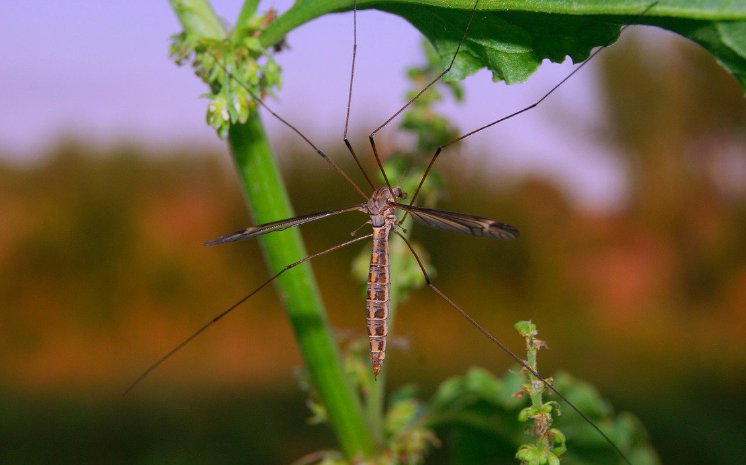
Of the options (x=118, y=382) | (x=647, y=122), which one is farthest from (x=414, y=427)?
(x=647, y=122)

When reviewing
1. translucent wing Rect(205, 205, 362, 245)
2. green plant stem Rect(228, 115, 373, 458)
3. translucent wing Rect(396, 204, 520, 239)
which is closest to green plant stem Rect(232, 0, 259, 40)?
green plant stem Rect(228, 115, 373, 458)

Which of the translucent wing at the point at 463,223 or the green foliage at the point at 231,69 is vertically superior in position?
the green foliage at the point at 231,69

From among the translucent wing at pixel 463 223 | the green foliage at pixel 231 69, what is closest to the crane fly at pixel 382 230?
the translucent wing at pixel 463 223

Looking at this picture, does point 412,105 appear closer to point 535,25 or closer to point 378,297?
point 378,297

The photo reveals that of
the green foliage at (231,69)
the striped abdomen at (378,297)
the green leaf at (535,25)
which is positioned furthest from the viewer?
the striped abdomen at (378,297)

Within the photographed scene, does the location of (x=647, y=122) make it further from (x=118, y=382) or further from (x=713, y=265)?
(x=118, y=382)

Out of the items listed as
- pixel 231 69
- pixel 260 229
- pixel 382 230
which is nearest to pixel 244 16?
pixel 231 69

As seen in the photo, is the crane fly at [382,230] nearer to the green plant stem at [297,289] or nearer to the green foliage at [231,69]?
the green plant stem at [297,289]
